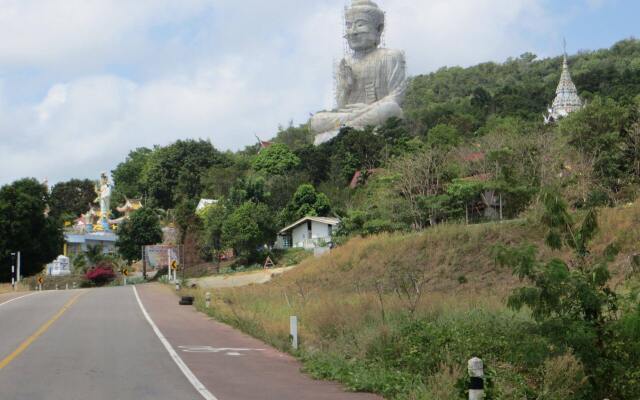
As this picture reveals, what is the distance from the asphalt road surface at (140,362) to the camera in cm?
1119

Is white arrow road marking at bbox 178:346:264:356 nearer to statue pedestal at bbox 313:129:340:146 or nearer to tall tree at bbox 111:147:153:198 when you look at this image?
statue pedestal at bbox 313:129:340:146

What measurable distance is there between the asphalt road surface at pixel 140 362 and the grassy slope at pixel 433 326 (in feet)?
2.23

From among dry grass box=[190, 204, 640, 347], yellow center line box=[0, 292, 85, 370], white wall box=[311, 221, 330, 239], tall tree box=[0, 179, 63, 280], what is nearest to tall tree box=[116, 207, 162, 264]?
tall tree box=[0, 179, 63, 280]

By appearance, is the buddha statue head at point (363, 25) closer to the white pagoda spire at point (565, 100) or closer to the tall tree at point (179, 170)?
the white pagoda spire at point (565, 100)

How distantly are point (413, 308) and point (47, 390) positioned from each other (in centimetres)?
764

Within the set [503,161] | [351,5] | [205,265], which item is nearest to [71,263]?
[205,265]

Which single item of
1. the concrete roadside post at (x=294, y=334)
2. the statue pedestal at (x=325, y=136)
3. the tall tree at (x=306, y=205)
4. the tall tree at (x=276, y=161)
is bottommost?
the concrete roadside post at (x=294, y=334)

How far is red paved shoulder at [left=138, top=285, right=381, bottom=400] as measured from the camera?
1135 cm

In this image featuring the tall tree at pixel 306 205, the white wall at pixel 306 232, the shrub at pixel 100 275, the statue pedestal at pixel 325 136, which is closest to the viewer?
the white wall at pixel 306 232

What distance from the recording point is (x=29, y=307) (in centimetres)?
2984

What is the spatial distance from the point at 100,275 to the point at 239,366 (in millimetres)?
53378

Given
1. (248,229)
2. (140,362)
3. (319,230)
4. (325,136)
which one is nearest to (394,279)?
(140,362)

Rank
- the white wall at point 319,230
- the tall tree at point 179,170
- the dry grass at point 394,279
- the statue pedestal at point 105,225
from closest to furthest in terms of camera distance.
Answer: the dry grass at point 394,279, the white wall at point 319,230, the tall tree at point 179,170, the statue pedestal at point 105,225

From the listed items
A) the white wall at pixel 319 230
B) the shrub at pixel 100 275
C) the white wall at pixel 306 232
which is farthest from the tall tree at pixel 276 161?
the shrub at pixel 100 275
